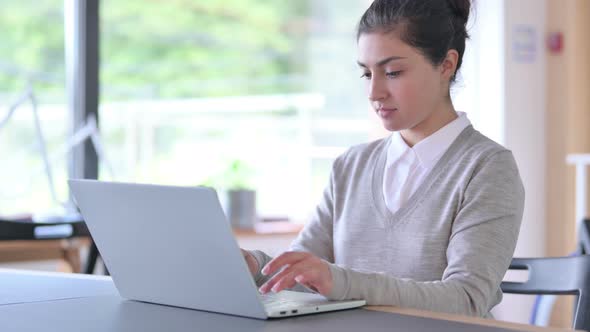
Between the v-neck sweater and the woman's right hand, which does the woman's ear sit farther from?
the woman's right hand

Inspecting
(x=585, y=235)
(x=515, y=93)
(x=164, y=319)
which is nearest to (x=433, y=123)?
(x=585, y=235)

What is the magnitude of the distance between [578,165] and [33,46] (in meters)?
5.36

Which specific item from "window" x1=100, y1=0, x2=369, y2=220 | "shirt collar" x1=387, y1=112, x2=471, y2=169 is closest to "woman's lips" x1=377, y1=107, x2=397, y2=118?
"shirt collar" x1=387, y1=112, x2=471, y2=169

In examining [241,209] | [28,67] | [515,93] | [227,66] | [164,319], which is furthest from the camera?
[227,66]

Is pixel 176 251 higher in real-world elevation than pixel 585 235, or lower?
higher

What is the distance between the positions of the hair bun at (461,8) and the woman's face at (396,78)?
13 centimetres

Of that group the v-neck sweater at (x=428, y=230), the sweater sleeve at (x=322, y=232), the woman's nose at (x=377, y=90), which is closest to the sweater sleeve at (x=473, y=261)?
the v-neck sweater at (x=428, y=230)

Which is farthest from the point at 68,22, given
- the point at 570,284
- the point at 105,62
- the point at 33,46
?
the point at 105,62

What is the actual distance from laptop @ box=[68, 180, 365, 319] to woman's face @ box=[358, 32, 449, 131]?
1.45 feet

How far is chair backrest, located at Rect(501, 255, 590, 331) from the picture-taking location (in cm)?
162

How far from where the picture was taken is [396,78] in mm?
1736

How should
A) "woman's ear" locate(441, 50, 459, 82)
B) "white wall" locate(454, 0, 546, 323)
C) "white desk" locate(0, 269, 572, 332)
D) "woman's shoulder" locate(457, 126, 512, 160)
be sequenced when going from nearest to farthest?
"white desk" locate(0, 269, 572, 332) → "woman's shoulder" locate(457, 126, 512, 160) → "woman's ear" locate(441, 50, 459, 82) → "white wall" locate(454, 0, 546, 323)

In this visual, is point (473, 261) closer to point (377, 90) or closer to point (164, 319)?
point (377, 90)

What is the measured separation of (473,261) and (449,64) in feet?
1.46
